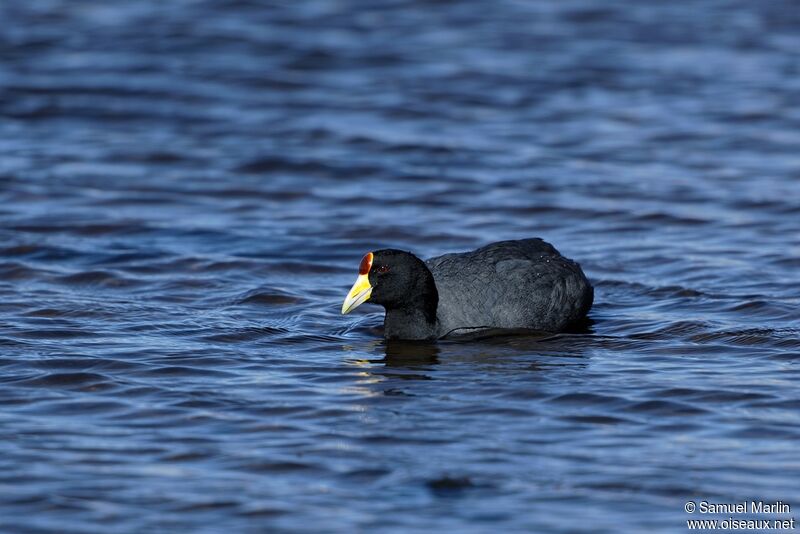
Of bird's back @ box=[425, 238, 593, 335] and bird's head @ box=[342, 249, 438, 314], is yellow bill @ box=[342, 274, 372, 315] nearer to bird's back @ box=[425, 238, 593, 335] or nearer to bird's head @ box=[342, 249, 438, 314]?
bird's head @ box=[342, 249, 438, 314]

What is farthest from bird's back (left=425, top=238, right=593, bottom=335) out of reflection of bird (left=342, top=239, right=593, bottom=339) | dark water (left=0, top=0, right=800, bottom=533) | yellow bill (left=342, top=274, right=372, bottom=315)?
yellow bill (left=342, top=274, right=372, bottom=315)

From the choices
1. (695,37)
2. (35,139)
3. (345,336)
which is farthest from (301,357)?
(695,37)

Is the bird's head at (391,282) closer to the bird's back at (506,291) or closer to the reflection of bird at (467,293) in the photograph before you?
the reflection of bird at (467,293)

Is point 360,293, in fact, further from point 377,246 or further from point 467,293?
point 377,246

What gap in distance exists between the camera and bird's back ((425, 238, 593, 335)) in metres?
7.98

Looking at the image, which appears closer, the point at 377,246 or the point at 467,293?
the point at 467,293

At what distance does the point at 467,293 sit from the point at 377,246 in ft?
8.27

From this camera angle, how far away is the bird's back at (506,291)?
26.2ft

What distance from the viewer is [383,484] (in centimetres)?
546

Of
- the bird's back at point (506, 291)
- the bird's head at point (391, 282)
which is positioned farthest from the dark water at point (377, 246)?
the bird's head at point (391, 282)

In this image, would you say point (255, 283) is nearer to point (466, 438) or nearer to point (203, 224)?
point (203, 224)

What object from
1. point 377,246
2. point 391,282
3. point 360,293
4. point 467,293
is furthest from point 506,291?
point 377,246

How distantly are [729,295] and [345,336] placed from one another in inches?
103

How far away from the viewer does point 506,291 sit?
801 centimetres
